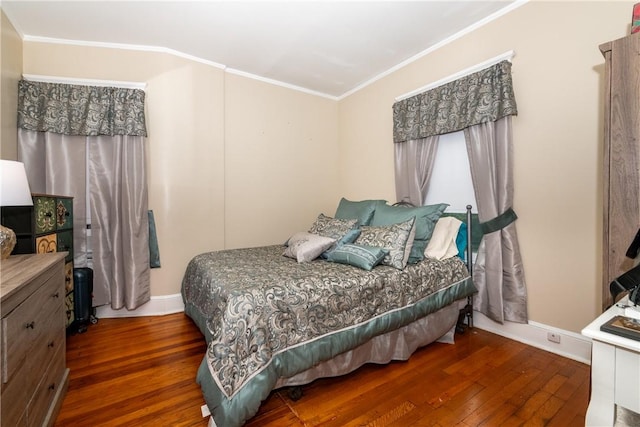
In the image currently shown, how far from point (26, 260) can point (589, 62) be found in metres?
3.69

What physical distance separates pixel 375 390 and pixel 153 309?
241cm

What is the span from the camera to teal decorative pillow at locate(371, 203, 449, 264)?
7.56 ft

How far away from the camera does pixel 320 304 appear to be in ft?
5.43

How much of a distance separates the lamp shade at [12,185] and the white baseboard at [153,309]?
1.62 meters

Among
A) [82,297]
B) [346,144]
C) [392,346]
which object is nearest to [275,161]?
[346,144]

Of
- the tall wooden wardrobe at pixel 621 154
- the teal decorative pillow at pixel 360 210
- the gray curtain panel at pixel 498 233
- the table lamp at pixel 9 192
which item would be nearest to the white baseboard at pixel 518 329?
the gray curtain panel at pixel 498 233

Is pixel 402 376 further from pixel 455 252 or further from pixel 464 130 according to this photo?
pixel 464 130

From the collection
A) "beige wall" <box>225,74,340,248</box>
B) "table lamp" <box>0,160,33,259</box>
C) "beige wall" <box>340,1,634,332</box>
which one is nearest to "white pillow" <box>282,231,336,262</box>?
"beige wall" <box>225,74,340,248</box>

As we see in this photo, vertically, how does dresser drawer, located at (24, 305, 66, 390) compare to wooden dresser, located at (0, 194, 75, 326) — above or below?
below

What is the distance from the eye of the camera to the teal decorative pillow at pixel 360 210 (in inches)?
110

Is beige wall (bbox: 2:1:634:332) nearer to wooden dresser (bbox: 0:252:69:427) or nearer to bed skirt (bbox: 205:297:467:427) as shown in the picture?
bed skirt (bbox: 205:297:467:427)

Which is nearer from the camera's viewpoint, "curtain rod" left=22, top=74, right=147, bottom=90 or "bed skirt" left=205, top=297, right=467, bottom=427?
"bed skirt" left=205, top=297, right=467, bottom=427

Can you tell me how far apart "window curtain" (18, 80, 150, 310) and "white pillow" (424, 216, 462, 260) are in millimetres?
2781

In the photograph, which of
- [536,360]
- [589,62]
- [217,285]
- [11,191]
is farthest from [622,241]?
[11,191]
